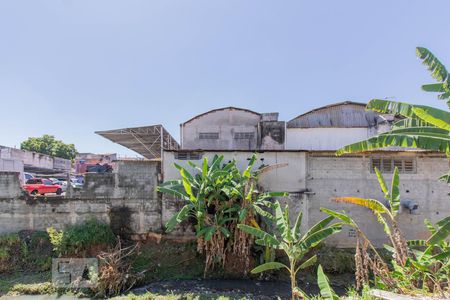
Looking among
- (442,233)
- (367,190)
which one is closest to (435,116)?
(442,233)

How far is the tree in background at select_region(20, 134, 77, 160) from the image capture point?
33812mm

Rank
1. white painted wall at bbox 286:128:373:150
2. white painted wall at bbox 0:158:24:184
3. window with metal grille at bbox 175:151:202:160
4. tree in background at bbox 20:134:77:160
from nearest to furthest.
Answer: window with metal grille at bbox 175:151:202:160 → white painted wall at bbox 286:128:373:150 → white painted wall at bbox 0:158:24:184 → tree in background at bbox 20:134:77:160

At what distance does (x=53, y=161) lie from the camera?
30.0m

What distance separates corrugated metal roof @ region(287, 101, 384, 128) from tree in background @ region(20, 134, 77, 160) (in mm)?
36349

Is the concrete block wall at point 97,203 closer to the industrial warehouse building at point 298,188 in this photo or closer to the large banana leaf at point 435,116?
the industrial warehouse building at point 298,188

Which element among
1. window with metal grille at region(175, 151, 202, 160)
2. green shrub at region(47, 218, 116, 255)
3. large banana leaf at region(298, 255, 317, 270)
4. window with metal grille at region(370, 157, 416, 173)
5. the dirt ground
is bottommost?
the dirt ground

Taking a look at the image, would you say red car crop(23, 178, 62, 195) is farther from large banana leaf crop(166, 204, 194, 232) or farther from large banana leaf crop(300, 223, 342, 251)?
large banana leaf crop(300, 223, 342, 251)

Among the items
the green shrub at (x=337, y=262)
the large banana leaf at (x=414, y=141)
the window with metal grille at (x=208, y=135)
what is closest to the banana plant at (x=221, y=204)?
the green shrub at (x=337, y=262)

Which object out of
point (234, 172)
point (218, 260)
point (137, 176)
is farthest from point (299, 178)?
point (137, 176)

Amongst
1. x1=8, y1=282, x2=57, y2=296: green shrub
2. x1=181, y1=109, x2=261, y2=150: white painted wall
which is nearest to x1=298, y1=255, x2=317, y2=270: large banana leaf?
x1=8, y1=282, x2=57, y2=296: green shrub

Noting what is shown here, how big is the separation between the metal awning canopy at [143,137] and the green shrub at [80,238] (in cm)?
396

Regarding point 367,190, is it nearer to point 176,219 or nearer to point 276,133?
point 276,133

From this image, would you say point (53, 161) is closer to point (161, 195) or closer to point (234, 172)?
point (161, 195)

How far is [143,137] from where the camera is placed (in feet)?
45.2
